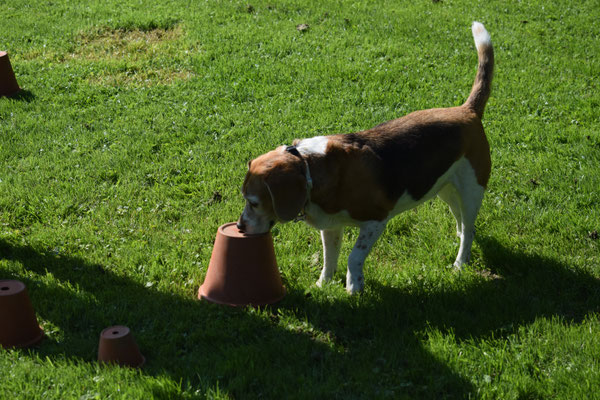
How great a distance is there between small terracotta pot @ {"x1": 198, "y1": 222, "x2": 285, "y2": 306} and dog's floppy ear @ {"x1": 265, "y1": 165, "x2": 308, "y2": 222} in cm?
50

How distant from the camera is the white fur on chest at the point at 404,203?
17.7 feet

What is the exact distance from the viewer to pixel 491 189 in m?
7.61

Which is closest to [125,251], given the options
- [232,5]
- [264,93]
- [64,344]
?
[64,344]

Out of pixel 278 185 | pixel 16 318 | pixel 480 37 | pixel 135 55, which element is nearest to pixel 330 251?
pixel 278 185

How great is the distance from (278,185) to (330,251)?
3.82ft

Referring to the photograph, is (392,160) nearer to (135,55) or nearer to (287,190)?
(287,190)

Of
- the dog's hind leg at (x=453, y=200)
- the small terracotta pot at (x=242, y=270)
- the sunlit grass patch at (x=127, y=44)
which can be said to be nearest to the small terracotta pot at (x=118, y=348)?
the small terracotta pot at (x=242, y=270)

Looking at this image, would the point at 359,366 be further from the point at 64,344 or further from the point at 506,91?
the point at 506,91

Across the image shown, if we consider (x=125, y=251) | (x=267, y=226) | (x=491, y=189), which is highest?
(x=267, y=226)

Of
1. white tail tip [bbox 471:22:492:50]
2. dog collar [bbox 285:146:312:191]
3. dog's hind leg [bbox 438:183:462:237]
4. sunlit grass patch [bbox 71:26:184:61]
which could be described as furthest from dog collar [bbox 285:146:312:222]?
sunlit grass patch [bbox 71:26:184:61]

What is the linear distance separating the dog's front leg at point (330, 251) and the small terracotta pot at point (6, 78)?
7.25 metres

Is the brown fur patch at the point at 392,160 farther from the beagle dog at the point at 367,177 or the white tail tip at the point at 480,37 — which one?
the white tail tip at the point at 480,37

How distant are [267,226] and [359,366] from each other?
140 centimetres

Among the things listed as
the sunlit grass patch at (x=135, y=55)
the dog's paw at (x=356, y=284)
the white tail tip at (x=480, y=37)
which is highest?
the white tail tip at (x=480, y=37)
